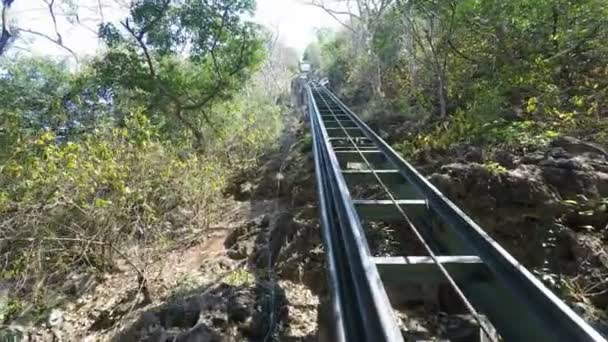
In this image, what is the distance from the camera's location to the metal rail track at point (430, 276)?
1418 millimetres

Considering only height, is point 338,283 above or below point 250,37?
below

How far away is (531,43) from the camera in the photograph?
6.00 metres

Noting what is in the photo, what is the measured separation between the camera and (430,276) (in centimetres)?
204

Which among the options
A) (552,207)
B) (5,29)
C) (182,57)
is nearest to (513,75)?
(552,207)

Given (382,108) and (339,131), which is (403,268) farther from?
(382,108)

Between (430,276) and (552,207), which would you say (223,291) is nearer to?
(430,276)

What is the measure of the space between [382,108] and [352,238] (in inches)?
270

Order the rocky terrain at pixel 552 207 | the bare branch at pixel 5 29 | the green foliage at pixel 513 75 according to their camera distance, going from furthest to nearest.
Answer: the bare branch at pixel 5 29 < the green foliage at pixel 513 75 < the rocky terrain at pixel 552 207

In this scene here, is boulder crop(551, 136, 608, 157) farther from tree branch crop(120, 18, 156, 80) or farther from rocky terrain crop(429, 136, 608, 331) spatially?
tree branch crop(120, 18, 156, 80)

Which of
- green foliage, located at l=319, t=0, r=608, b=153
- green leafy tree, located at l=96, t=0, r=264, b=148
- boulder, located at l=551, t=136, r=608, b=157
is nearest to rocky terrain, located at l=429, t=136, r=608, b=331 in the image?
boulder, located at l=551, t=136, r=608, b=157

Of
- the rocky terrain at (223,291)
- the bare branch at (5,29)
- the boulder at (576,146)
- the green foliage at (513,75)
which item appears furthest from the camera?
the bare branch at (5,29)

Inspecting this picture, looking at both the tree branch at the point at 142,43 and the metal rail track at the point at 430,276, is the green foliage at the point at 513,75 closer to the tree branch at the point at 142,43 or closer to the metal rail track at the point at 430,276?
the metal rail track at the point at 430,276

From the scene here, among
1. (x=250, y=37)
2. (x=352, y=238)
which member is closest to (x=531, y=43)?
(x=352, y=238)

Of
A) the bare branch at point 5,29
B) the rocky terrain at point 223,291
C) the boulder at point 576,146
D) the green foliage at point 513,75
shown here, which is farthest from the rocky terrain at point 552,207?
the bare branch at point 5,29
